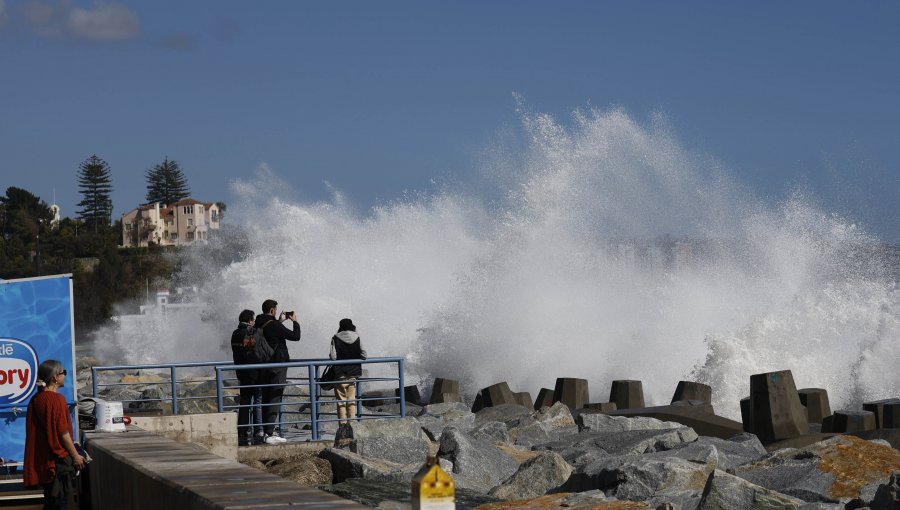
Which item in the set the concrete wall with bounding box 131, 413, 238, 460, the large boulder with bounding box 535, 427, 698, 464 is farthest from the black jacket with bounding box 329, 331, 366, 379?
the large boulder with bounding box 535, 427, 698, 464

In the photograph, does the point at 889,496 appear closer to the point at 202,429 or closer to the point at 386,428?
the point at 386,428

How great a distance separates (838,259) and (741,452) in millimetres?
24199

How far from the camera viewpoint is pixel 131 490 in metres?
6.66

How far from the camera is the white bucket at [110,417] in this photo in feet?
29.9

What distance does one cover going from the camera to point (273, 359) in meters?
13.3

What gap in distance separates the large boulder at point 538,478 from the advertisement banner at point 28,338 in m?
3.61

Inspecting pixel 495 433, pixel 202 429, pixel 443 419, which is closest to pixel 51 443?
pixel 202 429

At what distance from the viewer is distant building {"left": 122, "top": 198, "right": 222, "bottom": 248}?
176 m

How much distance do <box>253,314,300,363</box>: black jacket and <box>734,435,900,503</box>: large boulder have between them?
4.70 m

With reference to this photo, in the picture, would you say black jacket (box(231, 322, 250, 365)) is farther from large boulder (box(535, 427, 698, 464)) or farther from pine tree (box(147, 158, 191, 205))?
pine tree (box(147, 158, 191, 205))

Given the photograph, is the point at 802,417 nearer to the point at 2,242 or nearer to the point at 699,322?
the point at 699,322

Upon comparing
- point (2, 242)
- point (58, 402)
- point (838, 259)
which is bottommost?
point (58, 402)

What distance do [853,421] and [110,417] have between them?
881 centimetres

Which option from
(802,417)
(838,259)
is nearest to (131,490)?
(802,417)
